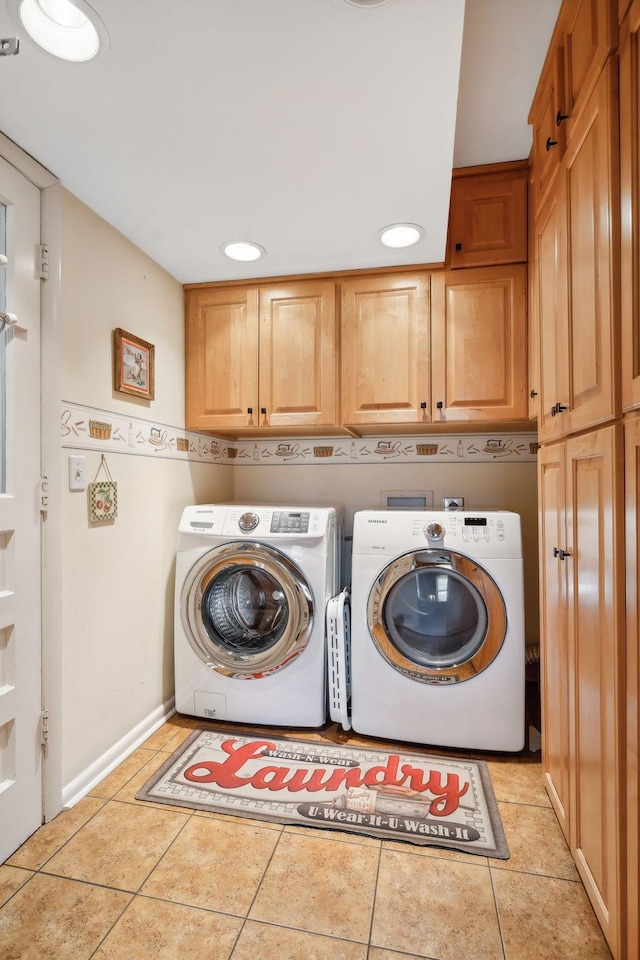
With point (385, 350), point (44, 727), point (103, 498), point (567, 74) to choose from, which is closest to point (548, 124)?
point (567, 74)

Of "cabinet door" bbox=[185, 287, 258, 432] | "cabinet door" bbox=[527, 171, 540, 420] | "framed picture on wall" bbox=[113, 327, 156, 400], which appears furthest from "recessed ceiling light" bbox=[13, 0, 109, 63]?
"cabinet door" bbox=[527, 171, 540, 420]

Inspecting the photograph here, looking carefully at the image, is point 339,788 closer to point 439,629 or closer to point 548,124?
point 439,629

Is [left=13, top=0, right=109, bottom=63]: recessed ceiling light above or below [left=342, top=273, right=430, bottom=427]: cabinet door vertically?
above

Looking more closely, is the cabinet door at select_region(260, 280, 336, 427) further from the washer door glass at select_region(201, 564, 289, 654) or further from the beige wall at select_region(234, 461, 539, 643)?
the washer door glass at select_region(201, 564, 289, 654)

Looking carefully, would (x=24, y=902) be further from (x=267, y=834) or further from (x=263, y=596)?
(x=263, y=596)

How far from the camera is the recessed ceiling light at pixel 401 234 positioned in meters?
1.86

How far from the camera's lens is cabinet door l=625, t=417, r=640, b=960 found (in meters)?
0.92

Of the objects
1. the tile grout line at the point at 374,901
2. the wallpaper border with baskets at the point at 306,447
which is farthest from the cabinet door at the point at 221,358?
the tile grout line at the point at 374,901

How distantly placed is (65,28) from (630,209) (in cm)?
127

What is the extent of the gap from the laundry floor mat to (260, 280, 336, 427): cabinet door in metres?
1.40

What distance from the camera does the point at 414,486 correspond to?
8.61ft

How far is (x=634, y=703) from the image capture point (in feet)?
3.06

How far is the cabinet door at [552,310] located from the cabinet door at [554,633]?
12 cm

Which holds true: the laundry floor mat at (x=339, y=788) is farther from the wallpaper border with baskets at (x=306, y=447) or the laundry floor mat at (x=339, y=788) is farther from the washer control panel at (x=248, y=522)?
the wallpaper border with baskets at (x=306, y=447)
